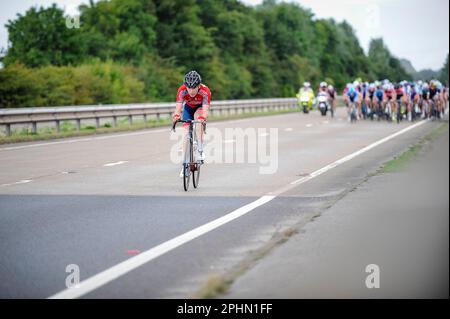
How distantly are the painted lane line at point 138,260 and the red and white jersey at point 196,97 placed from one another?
3.51 meters

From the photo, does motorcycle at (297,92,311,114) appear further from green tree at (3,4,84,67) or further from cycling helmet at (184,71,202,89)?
cycling helmet at (184,71,202,89)

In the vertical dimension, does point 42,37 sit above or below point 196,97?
above

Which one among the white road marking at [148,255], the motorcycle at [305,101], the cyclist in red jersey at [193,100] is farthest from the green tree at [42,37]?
the white road marking at [148,255]

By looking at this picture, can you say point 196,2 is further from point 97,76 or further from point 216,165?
point 216,165

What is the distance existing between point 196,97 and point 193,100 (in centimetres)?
8

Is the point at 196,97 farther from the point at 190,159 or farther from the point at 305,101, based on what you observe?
the point at 305,101

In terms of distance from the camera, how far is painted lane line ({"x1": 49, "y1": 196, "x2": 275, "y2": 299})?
7.39 metres

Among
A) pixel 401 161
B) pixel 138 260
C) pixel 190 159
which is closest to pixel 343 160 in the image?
pixel 401 161

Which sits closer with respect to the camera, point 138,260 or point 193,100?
point 138,260

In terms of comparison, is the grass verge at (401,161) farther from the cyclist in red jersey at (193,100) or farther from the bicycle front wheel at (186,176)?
the bicycle front wheel at (186,176)

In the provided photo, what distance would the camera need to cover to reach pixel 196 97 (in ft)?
51.3

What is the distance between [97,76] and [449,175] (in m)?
47.2

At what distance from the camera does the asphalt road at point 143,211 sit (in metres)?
8.12

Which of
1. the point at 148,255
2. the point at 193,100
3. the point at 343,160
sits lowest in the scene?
the point at 343,160
